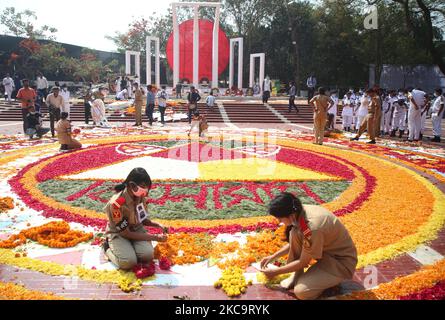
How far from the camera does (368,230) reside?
5.62 meters

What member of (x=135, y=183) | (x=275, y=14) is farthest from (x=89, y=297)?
(x=275, y=14)

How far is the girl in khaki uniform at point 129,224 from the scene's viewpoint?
4.32m

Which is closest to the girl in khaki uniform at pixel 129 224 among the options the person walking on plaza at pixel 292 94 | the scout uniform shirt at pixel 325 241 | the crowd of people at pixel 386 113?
the scout uniform shirt at pixel 325 241

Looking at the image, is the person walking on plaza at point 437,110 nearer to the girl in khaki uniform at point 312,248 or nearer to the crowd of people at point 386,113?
the crowd of people at point 386,113

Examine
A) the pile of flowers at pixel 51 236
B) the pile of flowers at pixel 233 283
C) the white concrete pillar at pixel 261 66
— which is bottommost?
the pile of flowers at pixel 233 283

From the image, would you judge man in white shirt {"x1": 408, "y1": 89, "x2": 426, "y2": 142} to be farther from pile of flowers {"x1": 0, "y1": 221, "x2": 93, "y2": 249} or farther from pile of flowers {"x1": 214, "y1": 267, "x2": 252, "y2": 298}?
pile of flowers {"x1": 0, "y1": 221, "x2": 93, "y2": 249}

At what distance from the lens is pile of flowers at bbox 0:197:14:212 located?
254 inches

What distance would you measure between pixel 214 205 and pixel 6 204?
3.48m

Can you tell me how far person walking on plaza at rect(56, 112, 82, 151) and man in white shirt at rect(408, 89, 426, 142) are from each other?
449 inches

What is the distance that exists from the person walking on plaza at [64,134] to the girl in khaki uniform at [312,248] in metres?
9.07

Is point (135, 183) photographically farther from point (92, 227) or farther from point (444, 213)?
point (444, 213)

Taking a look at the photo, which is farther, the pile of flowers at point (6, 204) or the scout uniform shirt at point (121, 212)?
the pile of flowers at point (6, 204)

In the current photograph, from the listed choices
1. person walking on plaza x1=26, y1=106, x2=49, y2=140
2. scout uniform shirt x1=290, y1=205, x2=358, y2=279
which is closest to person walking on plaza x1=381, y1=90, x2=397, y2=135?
scout uniform shirt x1=290, y1=205, x2=358, y2=279

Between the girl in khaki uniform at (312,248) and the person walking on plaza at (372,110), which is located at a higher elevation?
the person walking on plaza at (372,110)
